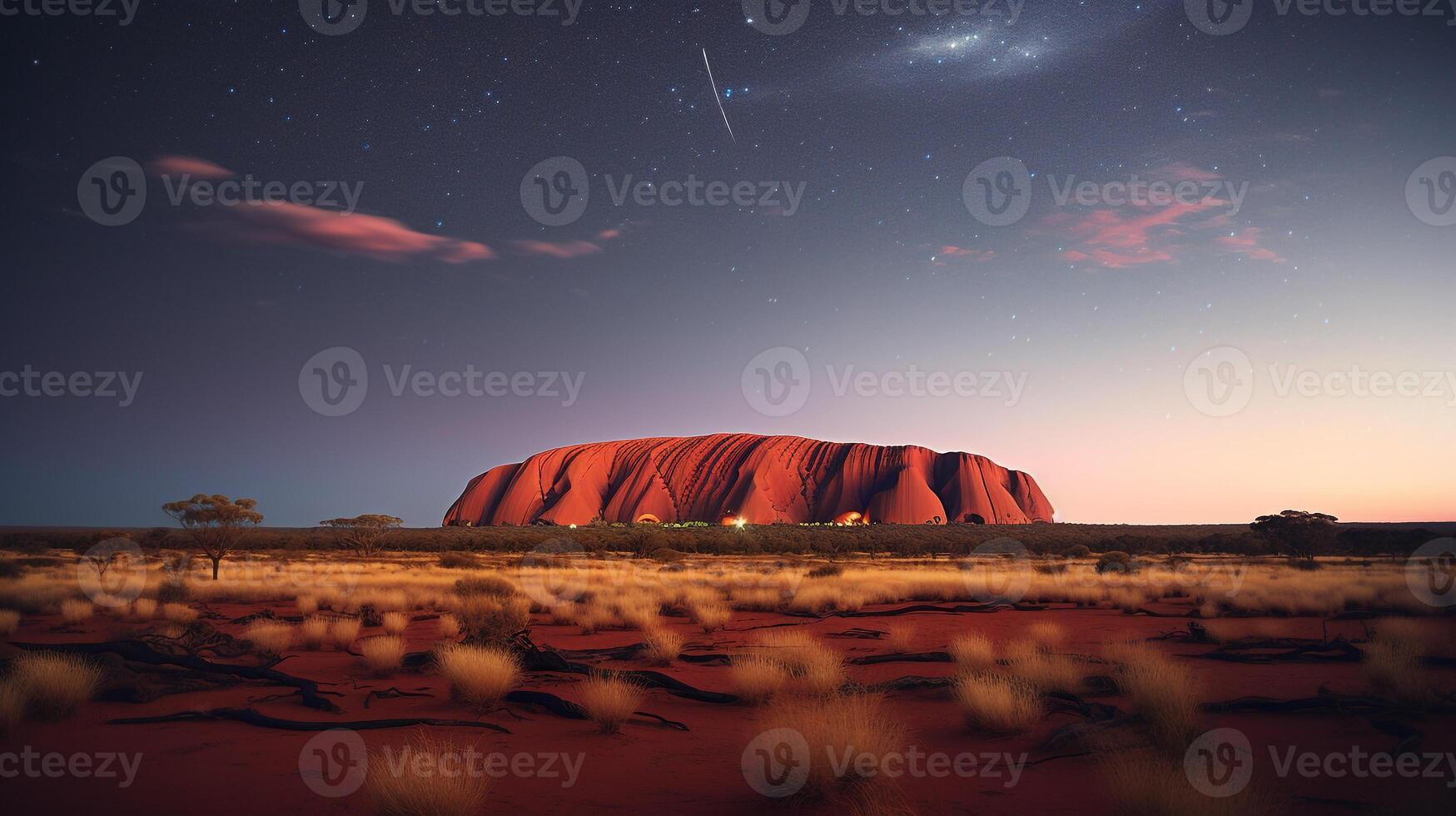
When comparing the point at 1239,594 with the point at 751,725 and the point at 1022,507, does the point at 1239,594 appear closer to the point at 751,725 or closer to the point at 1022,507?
the point at 751,725

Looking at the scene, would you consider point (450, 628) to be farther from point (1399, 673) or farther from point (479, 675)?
point (1399, 673)

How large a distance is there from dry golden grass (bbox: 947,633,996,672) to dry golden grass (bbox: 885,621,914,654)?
0.99 metres

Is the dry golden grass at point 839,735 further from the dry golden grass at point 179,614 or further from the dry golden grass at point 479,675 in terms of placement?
the dry golden grass at point 179,614

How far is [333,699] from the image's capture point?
755 centimetres

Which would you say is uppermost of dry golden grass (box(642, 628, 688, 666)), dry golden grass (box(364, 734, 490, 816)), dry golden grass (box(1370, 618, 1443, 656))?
dry golden grass (box(364, 734, 490, 816))

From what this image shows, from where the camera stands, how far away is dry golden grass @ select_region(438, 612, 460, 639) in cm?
1171

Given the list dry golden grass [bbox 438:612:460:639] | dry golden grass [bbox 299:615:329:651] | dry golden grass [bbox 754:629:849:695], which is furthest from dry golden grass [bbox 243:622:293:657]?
dry golden grass [bbox 754:629:849:695]

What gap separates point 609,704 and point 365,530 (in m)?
46.0

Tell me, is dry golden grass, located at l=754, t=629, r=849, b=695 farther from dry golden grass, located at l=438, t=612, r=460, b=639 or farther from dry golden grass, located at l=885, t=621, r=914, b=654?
dry golden grass, located at l=438, t=612, r=460, b=639

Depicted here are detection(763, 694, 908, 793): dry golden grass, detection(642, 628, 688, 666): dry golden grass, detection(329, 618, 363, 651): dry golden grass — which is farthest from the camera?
detection(329, 618, 363, 651): dry golden grass

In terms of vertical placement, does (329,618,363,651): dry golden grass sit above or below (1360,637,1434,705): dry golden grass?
below

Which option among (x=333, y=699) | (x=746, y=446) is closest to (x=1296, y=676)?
(x=333, y=699)

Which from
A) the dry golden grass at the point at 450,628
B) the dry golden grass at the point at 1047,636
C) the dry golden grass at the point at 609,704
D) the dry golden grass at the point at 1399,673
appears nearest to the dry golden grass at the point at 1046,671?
the dry golden grass at the point at 1047,636

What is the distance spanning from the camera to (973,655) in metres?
8.79
